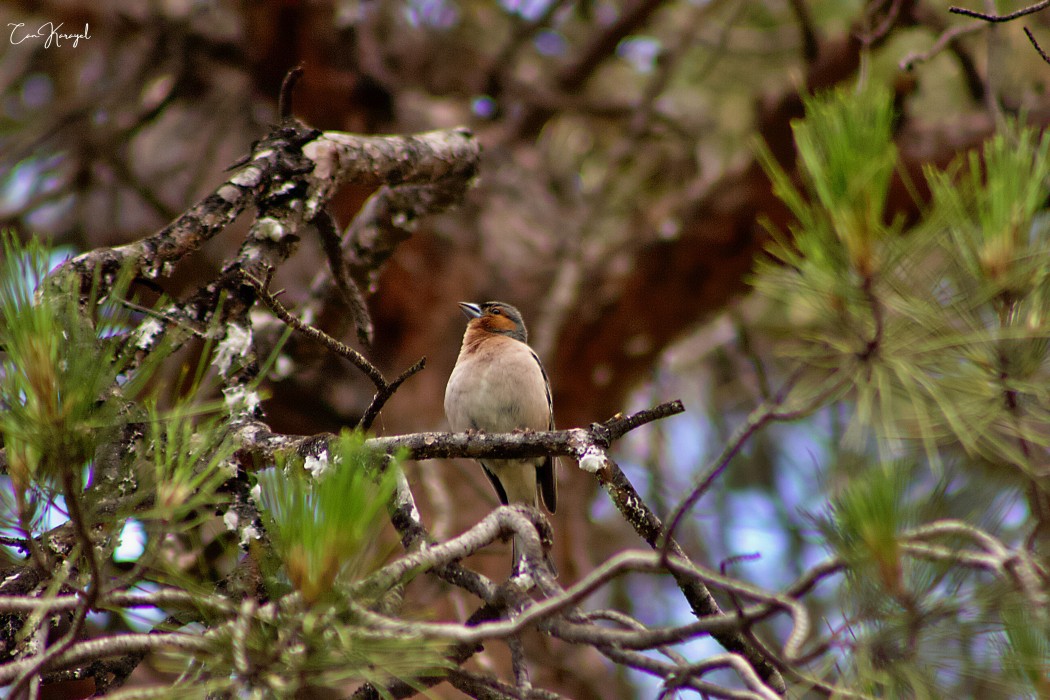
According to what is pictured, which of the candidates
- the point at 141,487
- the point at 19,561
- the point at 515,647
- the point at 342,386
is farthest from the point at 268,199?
the point at 342,386

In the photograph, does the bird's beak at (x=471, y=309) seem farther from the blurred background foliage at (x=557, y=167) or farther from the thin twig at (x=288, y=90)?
the thin twig at (x=288, y=90)

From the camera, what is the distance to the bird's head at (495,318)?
6273 mm

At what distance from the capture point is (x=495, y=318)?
20.7 ft

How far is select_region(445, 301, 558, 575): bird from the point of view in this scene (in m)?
5.44

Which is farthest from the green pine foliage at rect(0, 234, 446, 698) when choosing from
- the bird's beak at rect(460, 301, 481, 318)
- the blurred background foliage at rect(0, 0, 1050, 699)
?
the bird's beak at rect(460, 301, 481, 318)

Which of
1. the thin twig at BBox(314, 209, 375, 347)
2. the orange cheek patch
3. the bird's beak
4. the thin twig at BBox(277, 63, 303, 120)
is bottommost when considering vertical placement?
the thin twig at BBox(314, 209, 375, 347)

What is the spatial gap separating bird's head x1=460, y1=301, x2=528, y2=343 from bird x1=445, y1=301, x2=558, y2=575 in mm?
266

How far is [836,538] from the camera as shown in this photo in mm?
1899

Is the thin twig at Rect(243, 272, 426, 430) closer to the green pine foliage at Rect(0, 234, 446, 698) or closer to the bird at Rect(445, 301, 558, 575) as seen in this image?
the green pine foliage at Rect(0, 234, 446, 698)

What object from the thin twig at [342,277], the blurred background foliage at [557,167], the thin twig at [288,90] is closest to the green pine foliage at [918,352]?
the blurred background foliage at [557,167]

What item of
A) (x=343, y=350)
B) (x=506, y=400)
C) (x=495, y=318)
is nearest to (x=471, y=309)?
(x=495, y=318)

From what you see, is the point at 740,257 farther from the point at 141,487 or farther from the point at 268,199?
the point at 141,487

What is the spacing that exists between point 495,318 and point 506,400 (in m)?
0.99

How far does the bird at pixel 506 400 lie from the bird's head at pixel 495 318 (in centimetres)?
27
